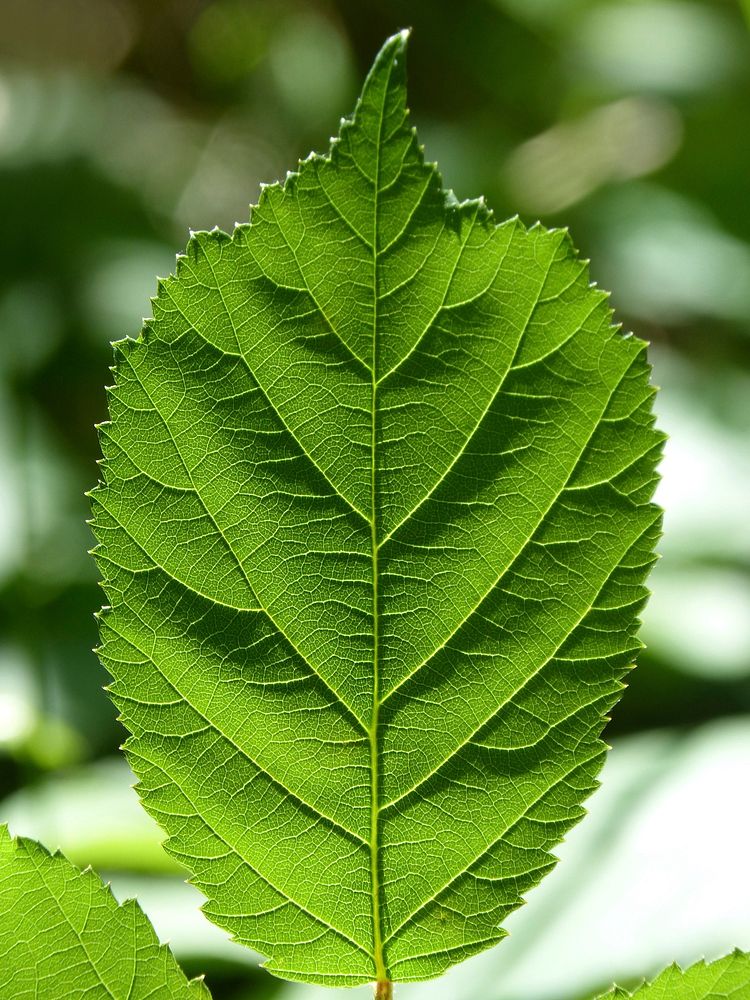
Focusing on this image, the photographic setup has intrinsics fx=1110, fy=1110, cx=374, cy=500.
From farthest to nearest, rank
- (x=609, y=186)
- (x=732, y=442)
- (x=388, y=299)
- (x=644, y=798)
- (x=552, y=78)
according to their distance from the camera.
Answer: (x=552, y=78)
(x=609, y=186)
(x=732, y=442)
(x=644, y=798)
(x=388, y=299)

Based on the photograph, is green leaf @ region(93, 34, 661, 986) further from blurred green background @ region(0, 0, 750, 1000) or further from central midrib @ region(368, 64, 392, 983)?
blurred green background @ region(0, 0, 750, 1000)

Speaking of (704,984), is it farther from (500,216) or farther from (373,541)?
(500,216)

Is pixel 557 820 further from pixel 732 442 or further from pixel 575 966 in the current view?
pixel 732 442

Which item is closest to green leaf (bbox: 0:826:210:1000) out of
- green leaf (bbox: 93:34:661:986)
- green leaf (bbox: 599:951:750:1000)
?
green leaf (bbox: 93:34:661:986)

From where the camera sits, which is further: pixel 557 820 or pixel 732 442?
pixel 732 442

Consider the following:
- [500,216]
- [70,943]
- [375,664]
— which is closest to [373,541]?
[375,664]

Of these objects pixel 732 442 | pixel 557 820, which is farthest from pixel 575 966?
pixel 732 442

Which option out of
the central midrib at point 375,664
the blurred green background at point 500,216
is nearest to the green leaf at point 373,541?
the central midrib at point 375,664
